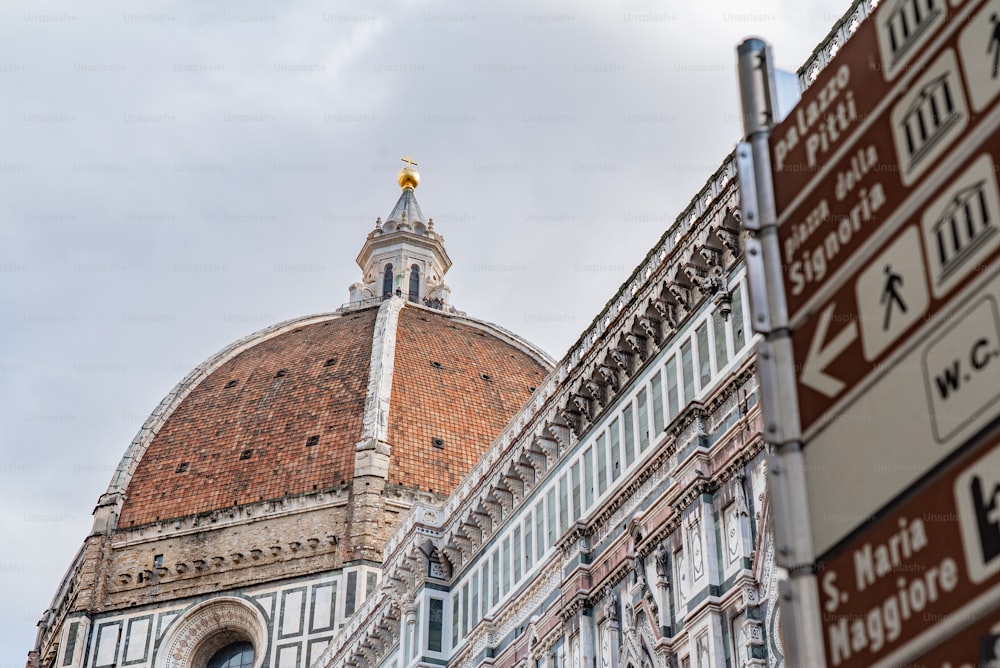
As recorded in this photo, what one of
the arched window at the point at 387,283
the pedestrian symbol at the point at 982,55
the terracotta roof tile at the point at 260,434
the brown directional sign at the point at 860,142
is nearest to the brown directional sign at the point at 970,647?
the brown directional sign at the point at 860,142

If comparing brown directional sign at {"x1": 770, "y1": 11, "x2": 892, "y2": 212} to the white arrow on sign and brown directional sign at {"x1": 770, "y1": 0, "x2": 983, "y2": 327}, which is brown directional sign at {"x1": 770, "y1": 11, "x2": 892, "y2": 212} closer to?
brown directional sign at {"x1": 770, "y1": 0, "x2": 983, "y2": 327}

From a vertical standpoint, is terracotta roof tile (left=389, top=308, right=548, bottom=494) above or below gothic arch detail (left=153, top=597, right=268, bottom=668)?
above

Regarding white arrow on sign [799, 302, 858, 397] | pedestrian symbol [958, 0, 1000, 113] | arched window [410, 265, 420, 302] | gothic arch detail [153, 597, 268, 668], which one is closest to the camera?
pedestrian symbol [958, 0, 1000, 113]

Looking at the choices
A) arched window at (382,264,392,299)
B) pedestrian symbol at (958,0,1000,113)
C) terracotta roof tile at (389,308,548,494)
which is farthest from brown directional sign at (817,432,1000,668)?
arched window at (382,264,392,299)

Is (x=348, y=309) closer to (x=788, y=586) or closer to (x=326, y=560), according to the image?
(x=326, y=560)

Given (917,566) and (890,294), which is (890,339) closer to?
(890,294)

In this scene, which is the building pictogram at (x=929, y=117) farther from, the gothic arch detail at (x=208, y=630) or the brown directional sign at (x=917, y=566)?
the gothic arch detail at (x=208, y=630)

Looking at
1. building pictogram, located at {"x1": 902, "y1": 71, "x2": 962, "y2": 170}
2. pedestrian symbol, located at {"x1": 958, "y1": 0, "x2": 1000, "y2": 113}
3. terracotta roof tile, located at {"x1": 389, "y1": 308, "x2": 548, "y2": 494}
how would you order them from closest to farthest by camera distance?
pedestrian symbol, located at {"x1": 958, "y1": 0, "x2": 1000, "y2": 113} → building pictogram, located at {"x1": 902, "y1": 71, "x2": 962, "y2": 170} → terracotta roof tile, located at {"x1": 389, "y1": 308, "x2": 548, "y2": 494}

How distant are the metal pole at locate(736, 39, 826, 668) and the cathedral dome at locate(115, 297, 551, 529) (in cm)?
6813

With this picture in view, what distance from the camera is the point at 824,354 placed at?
632cm

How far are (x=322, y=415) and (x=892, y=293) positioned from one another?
7448cm

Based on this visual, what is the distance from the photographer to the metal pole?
232 inches

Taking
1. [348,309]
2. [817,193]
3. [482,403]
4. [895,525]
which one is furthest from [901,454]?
[348,309]

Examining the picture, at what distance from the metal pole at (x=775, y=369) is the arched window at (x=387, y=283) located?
303ft
